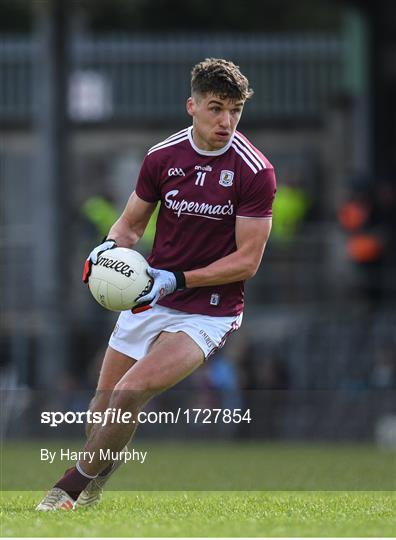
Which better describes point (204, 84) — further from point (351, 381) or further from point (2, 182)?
point (2, 182)

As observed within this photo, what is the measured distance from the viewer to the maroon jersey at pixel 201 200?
8898 mm

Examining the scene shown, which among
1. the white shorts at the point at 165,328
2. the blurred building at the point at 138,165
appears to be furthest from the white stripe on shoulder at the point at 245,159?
the blurred building at the point at 138,165

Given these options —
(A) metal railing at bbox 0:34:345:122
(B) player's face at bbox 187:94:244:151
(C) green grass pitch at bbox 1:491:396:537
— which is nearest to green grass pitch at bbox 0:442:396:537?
(C) green grass pitch at bbox 1:491:396:537

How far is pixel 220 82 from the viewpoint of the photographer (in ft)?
28.6

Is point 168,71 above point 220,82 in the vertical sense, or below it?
below

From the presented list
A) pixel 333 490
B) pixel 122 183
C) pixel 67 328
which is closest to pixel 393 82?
pixel 122 183

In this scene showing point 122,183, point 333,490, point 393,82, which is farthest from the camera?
point 122,183

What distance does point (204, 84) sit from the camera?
8766 mm

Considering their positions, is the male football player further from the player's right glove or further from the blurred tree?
the blurred tree

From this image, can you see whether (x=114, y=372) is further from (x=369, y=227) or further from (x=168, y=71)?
(x=168, y=71)

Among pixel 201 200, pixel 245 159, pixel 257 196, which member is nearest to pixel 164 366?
pixel 201 200

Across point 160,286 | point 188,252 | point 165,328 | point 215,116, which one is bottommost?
point 165,328

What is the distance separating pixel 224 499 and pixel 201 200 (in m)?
2.17

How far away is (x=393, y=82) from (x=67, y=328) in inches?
310
